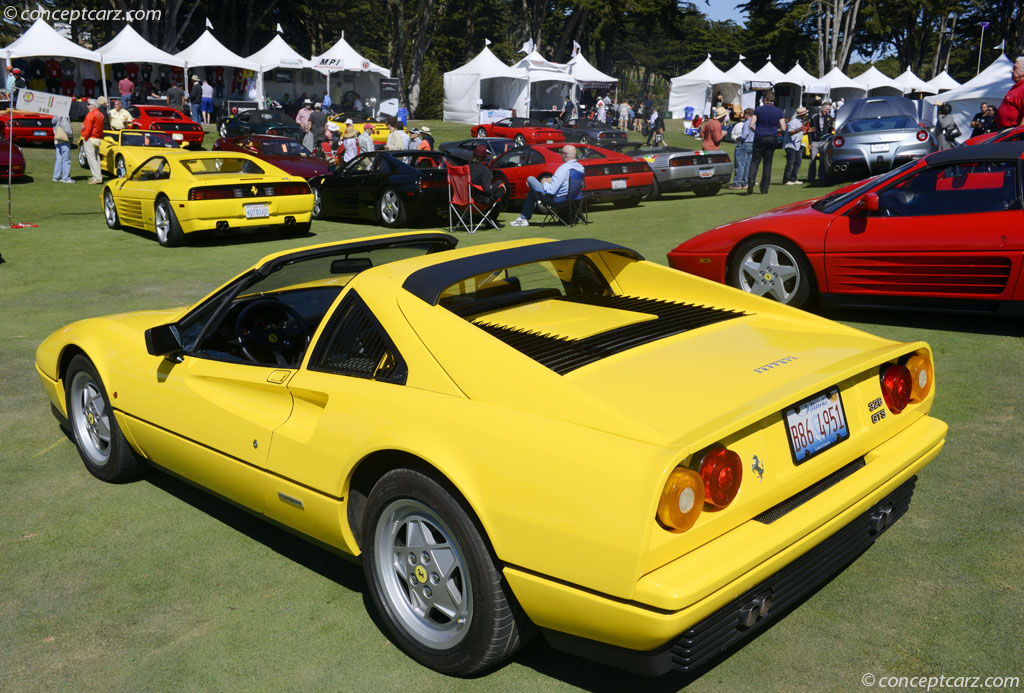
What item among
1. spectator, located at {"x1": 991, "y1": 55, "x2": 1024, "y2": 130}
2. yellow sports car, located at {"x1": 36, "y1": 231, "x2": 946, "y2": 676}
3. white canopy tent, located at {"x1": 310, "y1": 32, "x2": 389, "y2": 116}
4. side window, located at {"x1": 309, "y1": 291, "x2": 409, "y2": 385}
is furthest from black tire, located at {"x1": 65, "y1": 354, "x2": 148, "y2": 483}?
white canopy tent, located at {"x1": 310, "y1": 32, "x2": 389, "y2": 116}

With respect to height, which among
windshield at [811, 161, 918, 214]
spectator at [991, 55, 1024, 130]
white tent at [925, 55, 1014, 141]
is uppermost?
white tent at [925, 55, 1014, 141]

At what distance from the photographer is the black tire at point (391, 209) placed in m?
15.0

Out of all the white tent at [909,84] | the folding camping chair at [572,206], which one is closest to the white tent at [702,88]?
the white tent at [909,84]

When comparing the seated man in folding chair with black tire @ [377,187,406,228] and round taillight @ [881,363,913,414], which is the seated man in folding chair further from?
round taillight @ [881,363,913,414]

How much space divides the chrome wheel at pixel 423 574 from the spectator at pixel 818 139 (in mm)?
18336

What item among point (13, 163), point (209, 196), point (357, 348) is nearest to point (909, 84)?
point (13, 163)

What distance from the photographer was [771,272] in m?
7.65

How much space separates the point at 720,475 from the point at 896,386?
117 cm

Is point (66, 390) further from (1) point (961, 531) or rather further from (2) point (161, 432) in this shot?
(1) point (961, 531)

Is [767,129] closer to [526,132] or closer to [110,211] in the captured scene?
[110,211]

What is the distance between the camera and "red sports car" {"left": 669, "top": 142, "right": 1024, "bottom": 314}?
21.6 ft

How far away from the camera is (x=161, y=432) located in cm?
401

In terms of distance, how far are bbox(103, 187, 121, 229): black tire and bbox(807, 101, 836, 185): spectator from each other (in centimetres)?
1399

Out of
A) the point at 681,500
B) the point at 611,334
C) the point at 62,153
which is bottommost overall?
the point at 62,153
